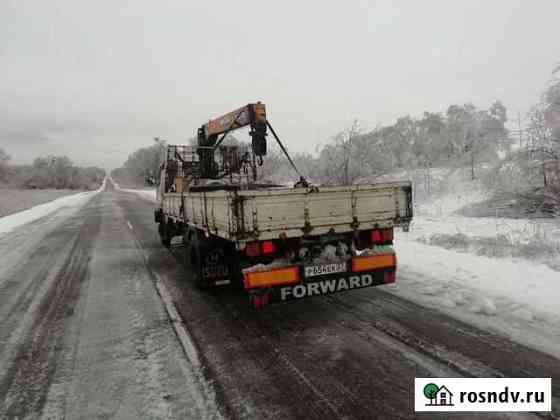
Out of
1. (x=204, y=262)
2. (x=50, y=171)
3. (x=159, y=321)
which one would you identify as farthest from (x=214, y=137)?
(x=50, y=171)

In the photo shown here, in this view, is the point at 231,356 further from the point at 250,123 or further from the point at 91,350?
the point at 250,123

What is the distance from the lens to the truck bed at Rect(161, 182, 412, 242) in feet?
12.3

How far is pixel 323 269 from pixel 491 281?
295 centimetres

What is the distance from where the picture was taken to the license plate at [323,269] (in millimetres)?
4109

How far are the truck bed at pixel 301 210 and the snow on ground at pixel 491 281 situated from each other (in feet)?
4.43

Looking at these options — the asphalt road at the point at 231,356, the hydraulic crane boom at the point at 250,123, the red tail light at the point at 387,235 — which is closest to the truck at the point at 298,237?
the red tail light at the point at 387,235

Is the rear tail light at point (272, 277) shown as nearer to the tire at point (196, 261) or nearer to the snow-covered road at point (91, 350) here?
the snow-covered road at point (91, 350)

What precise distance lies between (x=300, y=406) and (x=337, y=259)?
1947 mm

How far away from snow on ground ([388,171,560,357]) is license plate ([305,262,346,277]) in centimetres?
138

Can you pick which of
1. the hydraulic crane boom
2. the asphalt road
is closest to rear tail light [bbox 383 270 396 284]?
the asphalt road

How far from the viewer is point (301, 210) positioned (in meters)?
3.98

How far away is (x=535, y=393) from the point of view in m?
2.70

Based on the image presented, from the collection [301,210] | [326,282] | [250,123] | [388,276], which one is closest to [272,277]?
[326,282]

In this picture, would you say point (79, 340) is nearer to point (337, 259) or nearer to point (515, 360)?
point (337, 259)
